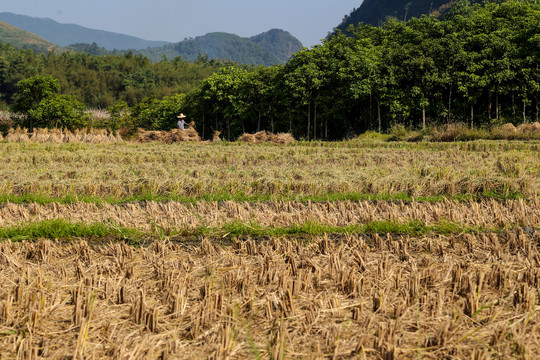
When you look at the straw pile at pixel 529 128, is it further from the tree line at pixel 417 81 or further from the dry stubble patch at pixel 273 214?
the dry stubble patch at pixel 273 214

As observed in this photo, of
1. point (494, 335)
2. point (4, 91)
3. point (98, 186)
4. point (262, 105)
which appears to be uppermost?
point (4, 91)

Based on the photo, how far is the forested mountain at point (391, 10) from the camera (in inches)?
3676

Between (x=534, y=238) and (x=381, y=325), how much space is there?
3.12 metres

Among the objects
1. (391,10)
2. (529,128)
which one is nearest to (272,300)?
(529,128)

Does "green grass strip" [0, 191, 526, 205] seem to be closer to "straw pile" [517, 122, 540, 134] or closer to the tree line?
"straw pile" [517, 122, 540, 134]

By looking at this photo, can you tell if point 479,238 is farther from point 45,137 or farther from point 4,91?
point 4,91

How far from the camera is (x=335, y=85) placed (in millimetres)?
28781

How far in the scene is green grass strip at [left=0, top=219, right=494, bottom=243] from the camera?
507cm

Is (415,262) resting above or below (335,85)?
below

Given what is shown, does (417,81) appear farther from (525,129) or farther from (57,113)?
(57,113)

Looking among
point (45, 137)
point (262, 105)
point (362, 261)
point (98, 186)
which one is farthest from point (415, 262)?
point (262, 105)

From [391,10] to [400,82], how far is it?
9639 centimetres

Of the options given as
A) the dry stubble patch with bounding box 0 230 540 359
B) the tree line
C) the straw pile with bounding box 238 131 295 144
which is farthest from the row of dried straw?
the dry stubble patch with bounding box 0 230 540 359

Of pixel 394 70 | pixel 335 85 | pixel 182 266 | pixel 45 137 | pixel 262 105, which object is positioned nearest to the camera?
pixel 182 266
